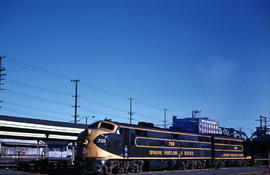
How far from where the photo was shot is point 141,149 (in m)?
24.4

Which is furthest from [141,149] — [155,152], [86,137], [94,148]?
[86,137]

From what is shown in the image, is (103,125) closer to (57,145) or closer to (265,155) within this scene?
(265,155)

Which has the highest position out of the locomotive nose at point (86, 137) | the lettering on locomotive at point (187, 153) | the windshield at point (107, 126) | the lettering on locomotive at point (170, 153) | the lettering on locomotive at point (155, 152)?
the windshield at point (107, 126)

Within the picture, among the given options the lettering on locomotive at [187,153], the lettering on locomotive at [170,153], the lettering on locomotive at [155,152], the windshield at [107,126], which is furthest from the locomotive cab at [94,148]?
the lettering on locomotive at [187,153]

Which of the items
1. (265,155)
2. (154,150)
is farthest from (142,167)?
(265,155)

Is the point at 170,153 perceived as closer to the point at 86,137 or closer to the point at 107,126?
the point at 107,126

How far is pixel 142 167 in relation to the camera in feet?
82.4

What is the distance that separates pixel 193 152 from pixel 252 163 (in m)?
16.2

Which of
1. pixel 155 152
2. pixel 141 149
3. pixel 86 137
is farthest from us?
pixel 155 152

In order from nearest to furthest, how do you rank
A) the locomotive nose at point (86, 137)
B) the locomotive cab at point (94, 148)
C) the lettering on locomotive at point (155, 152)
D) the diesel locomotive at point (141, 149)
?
the locomotive cab at point (94, 148) < the diesel locomotive at point (141, 149) < the locomotive nose at point (86, 137) < the lettering on locomotive at point (155, 152)

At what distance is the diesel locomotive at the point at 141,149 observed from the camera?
2081 centimetres

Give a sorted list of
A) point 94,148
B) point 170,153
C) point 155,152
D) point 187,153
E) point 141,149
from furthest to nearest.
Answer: point 187,153
point 170,153
point 155,152
point 141,149
point 94,148

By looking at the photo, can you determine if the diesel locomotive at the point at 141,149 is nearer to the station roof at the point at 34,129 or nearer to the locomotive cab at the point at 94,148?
the locomotive cab at the point at 94,148

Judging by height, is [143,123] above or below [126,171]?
above
